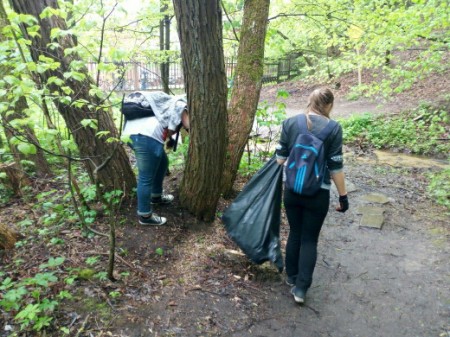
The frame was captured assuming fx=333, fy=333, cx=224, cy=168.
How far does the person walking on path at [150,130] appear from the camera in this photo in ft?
10.1

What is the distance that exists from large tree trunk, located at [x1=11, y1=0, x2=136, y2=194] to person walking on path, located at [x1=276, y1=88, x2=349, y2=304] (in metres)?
1.45

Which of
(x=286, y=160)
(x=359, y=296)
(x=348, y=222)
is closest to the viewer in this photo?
(x=286, y=160)

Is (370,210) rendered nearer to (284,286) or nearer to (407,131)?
(284,286)

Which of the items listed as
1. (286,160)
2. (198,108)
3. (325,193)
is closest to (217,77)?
(198,108)

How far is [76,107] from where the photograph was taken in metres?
3.23

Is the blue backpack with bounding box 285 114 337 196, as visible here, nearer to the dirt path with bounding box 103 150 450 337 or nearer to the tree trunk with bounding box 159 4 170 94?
the dirt path with bounding box 103 150 450 337

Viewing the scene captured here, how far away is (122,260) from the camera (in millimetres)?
2920

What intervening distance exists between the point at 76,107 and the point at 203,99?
1251 millimetres

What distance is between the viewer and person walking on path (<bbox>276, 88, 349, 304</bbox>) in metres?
2.54

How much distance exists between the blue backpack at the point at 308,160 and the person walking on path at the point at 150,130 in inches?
47.8

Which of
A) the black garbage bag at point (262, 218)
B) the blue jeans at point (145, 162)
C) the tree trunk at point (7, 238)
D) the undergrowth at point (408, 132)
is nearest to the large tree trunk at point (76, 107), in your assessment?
the blue jeans at point (145, 162)

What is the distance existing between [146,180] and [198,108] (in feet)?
2.79

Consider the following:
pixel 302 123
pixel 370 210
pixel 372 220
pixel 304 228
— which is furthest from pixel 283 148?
pixel 370 210

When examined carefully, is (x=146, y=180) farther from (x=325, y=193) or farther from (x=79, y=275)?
(x=325, y=193)
